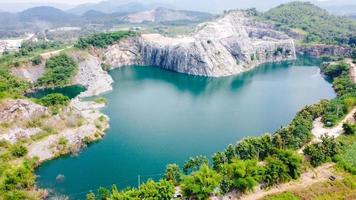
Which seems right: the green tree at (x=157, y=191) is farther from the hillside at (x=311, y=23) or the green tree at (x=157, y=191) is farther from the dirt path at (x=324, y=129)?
the hillside at (x=311, y=23)

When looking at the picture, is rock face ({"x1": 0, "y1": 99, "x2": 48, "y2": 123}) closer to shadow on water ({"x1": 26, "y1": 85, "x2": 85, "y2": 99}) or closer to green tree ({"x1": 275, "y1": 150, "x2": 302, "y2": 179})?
shadow on water ({"x1": 26, "y1": 85, "x2": 85, "y2": 99})

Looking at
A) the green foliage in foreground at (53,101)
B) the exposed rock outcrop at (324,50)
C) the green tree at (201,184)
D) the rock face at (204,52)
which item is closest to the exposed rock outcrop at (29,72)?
the rock face at (204,52)

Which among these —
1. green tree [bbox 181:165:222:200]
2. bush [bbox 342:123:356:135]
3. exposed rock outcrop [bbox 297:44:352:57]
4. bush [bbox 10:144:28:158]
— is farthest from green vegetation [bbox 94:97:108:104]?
exposed rock outcrop [bbox 297:44:352:57]

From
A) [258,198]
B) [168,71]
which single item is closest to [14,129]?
[258,198]

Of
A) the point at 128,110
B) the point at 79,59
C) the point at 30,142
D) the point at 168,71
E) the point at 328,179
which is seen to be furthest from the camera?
the point at 168,71

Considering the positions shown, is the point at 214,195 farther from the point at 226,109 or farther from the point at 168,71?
the point at 168,71
